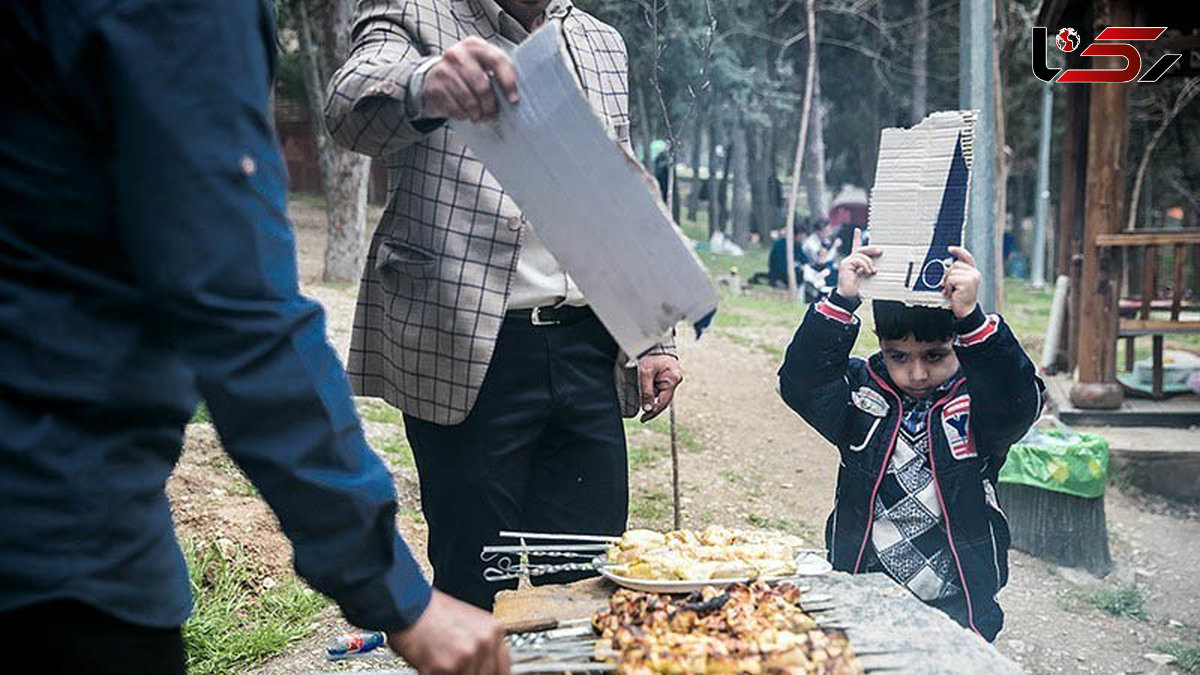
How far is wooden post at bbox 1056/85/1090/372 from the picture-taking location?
10586 millimetres

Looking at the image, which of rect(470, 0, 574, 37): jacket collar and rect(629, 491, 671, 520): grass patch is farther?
rect(629, 491, 671, 520): grass patch

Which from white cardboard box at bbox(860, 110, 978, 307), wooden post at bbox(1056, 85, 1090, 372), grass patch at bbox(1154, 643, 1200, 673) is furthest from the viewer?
wooden post at bbox(1056, 85, 1090, 372)

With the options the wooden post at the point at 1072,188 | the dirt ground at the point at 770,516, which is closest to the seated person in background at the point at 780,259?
the wooden post at the point at 1072,188

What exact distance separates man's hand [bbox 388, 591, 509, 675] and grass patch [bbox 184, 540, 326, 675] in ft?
8.53

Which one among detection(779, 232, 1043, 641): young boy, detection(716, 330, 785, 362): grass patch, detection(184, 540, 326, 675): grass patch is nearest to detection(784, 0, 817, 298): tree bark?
detection(716, 330, 785, 362): grass patch

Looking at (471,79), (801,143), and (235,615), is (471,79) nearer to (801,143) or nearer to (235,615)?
(235,615)

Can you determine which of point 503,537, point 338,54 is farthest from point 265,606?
point 338,54

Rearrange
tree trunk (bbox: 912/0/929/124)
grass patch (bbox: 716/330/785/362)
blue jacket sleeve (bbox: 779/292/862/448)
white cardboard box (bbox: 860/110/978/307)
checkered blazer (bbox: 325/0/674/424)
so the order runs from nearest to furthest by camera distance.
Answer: checkered blazer (bbox: 325/0/674/424), white cardboard box (bbox: 860/110/978/307), blue jacket sleeve (bbox: 779/292/862/448), grass patch (bbox: 716/330/785/362), tree trunk (bbox: 912/0/929/124)

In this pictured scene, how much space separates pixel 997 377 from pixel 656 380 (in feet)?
3.29

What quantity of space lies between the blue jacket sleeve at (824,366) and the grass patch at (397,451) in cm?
347

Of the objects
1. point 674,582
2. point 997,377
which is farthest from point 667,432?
point 674,582

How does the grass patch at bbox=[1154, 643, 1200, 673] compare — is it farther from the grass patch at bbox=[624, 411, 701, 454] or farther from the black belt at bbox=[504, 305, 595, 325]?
the grass patch at bbox=[624, 411, 701, 454]

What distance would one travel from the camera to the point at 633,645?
77.6 inches

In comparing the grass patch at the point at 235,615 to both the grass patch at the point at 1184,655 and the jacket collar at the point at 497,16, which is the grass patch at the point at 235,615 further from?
the grass patch at the point at 1184,655
